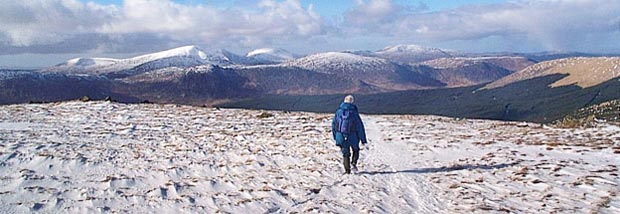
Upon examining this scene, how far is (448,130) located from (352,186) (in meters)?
15.6

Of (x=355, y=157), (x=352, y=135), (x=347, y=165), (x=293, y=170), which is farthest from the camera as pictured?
(x=293, y=170)

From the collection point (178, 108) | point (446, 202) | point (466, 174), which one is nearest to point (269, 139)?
point (466, 174)

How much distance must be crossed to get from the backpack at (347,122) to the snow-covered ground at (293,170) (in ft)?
4.73

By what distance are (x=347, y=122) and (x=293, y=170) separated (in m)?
Result: 2.51

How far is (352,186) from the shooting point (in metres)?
14.1

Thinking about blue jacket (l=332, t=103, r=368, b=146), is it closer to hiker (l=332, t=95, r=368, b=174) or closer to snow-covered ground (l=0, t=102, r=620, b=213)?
hiker (l=332, t=95, r=368, b=174)

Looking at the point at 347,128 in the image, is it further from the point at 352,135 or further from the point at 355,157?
the point at 355,157

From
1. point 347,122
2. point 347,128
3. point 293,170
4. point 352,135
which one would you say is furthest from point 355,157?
point 293,170

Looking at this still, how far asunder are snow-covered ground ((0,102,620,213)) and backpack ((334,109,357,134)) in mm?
1441

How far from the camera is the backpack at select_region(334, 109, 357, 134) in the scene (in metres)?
15.2

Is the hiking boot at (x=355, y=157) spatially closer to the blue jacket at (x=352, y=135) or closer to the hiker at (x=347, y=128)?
the hiker at (x=347, y=128)

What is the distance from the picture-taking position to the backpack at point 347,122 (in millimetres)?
15227

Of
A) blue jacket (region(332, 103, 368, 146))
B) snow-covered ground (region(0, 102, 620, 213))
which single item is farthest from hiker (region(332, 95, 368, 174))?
snow-covered ground (region(0, 102, 620, 213))

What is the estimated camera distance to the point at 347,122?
1526 cm
